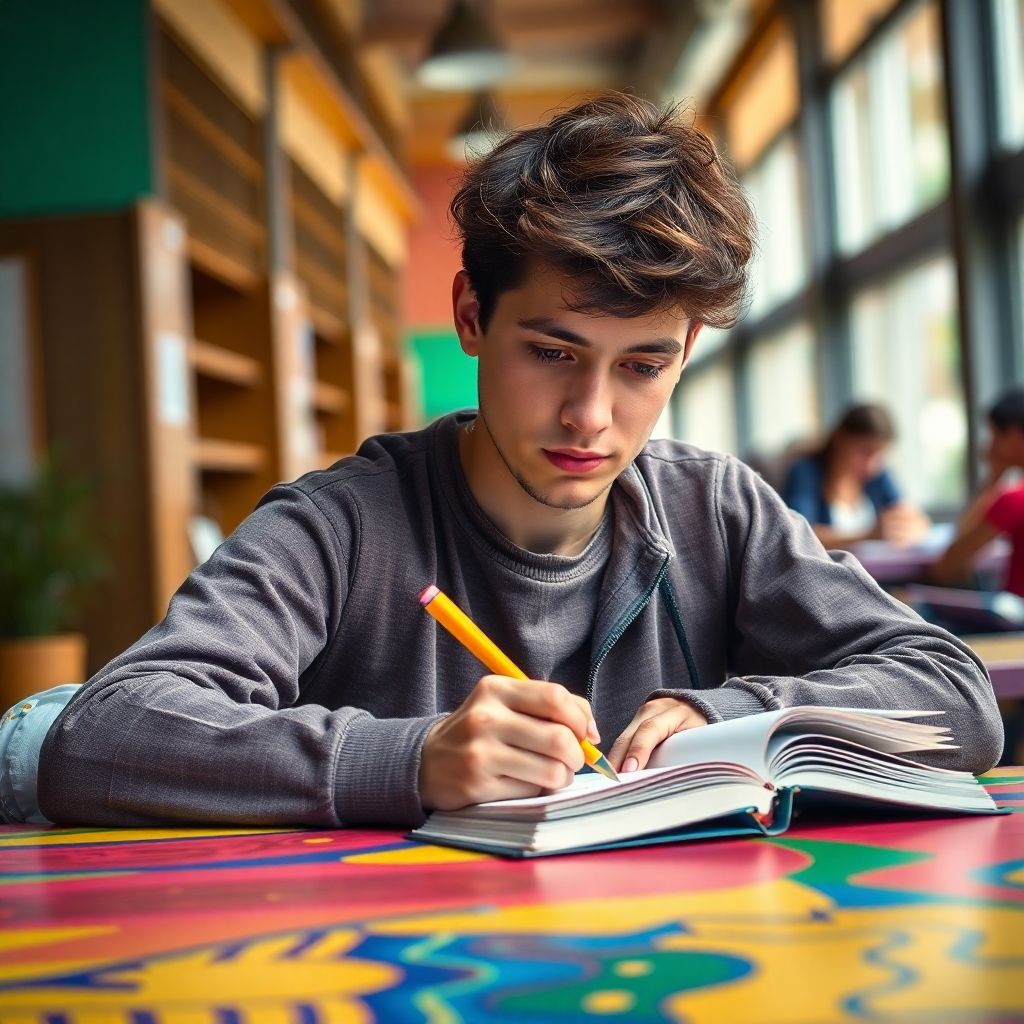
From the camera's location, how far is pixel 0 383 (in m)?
4.89

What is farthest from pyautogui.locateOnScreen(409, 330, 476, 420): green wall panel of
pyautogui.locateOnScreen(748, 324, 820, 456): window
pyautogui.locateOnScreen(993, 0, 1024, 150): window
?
pyautogui.locateOnScreen(993, 0, 1024, 150): window

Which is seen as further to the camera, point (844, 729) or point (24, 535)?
point (24, 535)

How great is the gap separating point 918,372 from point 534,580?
652cm

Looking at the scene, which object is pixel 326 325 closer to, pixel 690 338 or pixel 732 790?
pixel 690 338

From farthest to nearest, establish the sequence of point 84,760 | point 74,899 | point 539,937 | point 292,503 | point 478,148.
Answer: point 478,148, point 292,503, point 84,760, point 74,899, point 539,937

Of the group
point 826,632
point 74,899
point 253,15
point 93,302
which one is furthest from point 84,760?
point 253,15

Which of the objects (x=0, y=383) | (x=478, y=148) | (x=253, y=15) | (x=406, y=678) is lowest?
(x=406, y=678)

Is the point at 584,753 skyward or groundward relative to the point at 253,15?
groundward

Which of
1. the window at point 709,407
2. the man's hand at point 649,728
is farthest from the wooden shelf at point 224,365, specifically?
the window at point 709,407

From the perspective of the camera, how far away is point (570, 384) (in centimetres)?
132

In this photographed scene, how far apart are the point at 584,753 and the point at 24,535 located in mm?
4031

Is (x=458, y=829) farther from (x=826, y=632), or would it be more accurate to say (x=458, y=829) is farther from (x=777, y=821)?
(x=826, y=632)

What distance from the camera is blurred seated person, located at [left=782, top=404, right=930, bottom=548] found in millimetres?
5648

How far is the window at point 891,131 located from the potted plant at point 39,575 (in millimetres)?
4035
